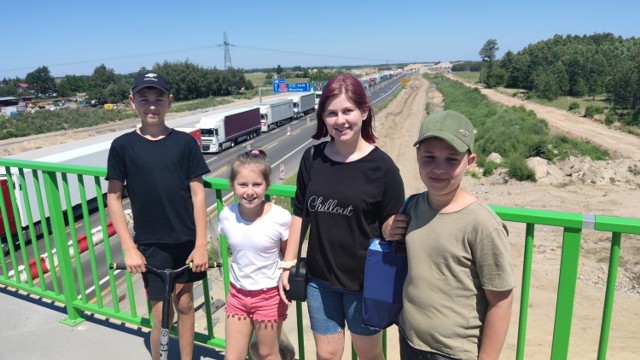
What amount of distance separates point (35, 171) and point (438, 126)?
376 cm

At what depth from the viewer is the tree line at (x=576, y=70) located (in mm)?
51469

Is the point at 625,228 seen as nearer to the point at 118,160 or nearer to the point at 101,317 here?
the point at 118,160

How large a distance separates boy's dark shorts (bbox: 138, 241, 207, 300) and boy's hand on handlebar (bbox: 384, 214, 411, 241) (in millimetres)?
1512

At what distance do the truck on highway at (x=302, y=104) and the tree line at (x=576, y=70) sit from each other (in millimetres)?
36777

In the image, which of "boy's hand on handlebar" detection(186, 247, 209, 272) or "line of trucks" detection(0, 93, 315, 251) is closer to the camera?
"boy's hand on handlebar" detection(186, 247, 209, 272)

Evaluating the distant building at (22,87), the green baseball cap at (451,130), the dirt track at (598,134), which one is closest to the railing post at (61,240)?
the green baseball cap at (451,130)

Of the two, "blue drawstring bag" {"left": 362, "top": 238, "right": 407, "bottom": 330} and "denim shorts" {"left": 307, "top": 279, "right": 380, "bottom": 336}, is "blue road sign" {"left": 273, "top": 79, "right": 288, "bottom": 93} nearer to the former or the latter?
"denim shorts" {"left": 307, "top": 279, "right": 380, "bottom": 336}

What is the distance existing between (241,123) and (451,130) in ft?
115

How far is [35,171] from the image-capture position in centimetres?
400

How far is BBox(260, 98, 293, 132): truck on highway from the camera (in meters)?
43.8

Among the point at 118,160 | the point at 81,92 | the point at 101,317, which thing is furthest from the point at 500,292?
the point at 81,92

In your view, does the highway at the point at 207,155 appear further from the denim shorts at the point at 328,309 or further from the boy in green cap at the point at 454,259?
the boy in green cap at the point at 454,259

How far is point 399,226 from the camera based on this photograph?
204cm

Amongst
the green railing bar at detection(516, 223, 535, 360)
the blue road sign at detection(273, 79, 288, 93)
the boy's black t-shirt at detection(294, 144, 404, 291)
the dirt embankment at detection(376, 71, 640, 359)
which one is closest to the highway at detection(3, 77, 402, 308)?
the boy's black t-shirt at detection(294, 144, 404, 291)
